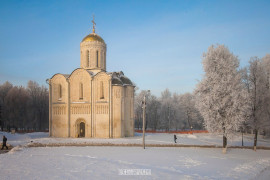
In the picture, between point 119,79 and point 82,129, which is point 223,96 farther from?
point 82,129

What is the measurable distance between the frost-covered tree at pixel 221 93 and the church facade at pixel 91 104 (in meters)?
13.3

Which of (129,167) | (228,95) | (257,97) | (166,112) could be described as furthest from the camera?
(166,112)

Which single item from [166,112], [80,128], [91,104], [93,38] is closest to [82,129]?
[80,128]

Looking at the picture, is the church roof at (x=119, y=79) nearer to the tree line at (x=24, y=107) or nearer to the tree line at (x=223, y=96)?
the tree line at (x=223, y=96)

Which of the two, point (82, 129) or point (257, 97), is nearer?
point (257, 97)

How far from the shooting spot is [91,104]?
31891mm

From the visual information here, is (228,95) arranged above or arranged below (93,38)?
below

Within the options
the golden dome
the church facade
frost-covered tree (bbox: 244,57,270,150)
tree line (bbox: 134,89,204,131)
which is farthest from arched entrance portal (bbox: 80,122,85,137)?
tree line (bbox: 134,89,204,131)

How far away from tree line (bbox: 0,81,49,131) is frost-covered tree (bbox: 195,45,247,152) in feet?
124

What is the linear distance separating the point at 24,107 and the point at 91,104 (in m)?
22.9

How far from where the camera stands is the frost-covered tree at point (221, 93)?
20078 millimetres

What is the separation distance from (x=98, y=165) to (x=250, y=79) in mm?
19109

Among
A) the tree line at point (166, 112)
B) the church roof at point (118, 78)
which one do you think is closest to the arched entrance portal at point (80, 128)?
the church roof at point (118, 78)

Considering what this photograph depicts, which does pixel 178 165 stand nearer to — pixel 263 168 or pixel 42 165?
pixel 263 168
